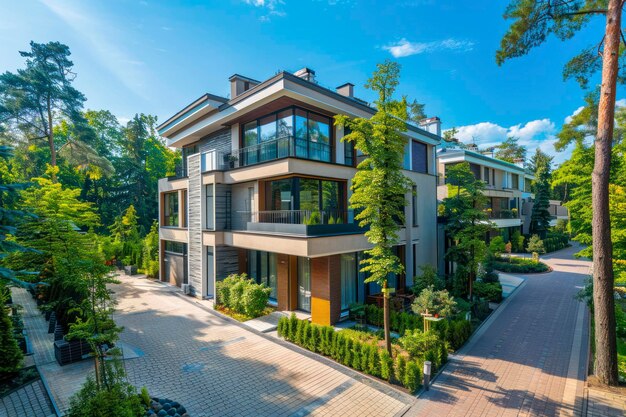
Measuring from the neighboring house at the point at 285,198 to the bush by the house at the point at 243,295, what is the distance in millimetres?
1126

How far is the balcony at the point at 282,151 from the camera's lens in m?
14.4

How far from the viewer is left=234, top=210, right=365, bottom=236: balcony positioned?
495 inches

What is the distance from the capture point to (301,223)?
554 inches

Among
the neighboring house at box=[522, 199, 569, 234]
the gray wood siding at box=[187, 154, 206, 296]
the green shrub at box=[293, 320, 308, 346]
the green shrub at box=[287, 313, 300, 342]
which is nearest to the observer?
the green shrub at box=[293, 320, 308, 346]

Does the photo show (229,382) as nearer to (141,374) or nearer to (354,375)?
(141,374)

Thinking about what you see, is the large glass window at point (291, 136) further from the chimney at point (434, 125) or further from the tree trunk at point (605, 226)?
the chimney at point (434, 125)

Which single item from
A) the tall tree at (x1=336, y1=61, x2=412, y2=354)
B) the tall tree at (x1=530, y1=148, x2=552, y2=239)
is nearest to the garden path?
the tall tree at (x1=336, y1=61, x2=412, y2=354)

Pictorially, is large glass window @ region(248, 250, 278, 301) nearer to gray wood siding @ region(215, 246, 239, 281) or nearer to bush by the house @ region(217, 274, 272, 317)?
gray wood siding @ region(215, 246, 239, 281)

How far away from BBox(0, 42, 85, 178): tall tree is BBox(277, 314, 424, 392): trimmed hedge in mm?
27431

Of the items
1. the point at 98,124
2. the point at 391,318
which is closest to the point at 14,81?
the point at 98,124

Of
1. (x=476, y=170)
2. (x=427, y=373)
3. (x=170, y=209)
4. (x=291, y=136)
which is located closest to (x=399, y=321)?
(x=427, y=373)

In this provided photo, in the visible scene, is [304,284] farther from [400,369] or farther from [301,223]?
[400,369]

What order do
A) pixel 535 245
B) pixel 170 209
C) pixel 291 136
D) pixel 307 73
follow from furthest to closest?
pixel 535 245, pixel 170 209, pixel 307 73, pixel 291 136

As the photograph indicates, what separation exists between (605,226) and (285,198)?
11732 millimetres
